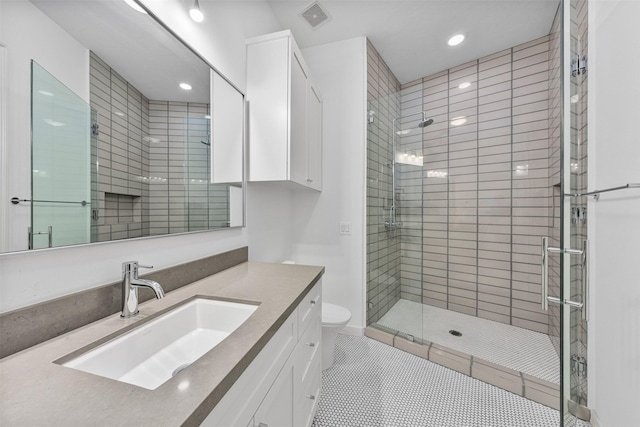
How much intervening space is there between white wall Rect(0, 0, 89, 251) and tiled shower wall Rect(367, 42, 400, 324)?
2.03 m

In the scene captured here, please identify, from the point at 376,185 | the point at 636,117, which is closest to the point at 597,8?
the point at 636,117

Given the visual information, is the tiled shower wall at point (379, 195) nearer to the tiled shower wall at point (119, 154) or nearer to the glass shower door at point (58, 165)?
the tiled shower wall at point (119, 154)

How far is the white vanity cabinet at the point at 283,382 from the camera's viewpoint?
58 cm

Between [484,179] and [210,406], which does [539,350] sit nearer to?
[484,179]

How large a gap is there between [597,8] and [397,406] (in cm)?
236

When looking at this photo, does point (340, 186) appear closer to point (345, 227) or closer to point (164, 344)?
point (345, 227)

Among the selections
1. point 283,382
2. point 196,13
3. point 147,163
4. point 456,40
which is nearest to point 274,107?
point 196,13

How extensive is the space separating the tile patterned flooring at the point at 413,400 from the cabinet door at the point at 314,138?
1469mm

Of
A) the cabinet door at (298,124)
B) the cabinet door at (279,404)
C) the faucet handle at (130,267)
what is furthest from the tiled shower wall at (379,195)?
the faucet handle at (130,267)

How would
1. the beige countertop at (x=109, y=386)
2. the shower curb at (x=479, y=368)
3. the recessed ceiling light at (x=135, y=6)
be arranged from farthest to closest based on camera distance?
the shower curb at (x=479, y=368)
the recessed ceiling light at (x=135, y=6)
the beige countertop at (x=109, y=386)

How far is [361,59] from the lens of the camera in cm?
226

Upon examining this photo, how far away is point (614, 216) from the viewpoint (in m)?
1.11

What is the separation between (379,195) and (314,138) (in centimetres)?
87

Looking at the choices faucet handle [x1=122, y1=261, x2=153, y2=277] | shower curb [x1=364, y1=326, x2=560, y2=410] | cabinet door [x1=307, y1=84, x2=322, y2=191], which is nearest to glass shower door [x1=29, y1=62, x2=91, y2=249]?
faucet handle [x1=122, y1=261, x2=153, y2=277]
